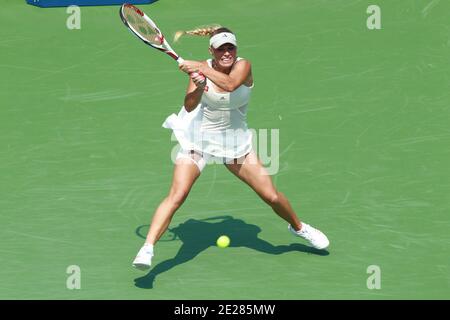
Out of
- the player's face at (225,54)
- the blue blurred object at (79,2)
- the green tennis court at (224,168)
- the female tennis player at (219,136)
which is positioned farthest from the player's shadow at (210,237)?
the blue blurred object at (79,2)

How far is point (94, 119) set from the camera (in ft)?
43.7

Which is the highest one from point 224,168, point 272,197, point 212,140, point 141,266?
point 224,168

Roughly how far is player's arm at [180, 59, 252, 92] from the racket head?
391mm

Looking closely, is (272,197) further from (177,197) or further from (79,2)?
(79,2)

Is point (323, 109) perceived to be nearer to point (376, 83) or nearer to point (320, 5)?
point (376, 83)

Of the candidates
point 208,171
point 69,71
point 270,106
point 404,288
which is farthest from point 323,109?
point 404,288

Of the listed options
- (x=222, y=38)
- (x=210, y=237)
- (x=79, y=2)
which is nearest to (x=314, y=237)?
(x=210, y=237)

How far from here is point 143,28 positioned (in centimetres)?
1003

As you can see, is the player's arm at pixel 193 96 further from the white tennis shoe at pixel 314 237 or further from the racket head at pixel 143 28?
the white tennis shoe at pixel 314 237

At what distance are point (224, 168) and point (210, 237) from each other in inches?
69.1

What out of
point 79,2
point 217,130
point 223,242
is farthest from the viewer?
point 79,2

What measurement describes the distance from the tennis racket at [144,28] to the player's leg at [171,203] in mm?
929

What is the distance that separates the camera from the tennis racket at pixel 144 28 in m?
9.54

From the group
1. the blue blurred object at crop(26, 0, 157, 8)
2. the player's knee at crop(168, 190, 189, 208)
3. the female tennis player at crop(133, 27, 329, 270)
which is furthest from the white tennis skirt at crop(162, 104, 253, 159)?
the blue blurred object at crop(26, 0, 157, 8)
